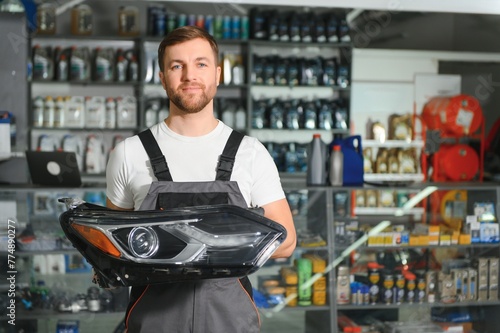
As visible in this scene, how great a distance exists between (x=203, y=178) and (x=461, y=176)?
229 inches

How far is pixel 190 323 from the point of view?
5.64ft

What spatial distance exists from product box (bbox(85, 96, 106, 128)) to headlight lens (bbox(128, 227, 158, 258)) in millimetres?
5453

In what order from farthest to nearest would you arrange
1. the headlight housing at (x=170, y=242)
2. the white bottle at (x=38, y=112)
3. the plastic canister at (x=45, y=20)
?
the plastic canister at (x=45, y=20) → the white bottle at (x=38, y=112) → the headlight housing at (x=170, y=242)

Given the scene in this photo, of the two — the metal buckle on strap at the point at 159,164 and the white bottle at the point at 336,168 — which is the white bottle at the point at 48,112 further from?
the metal buckle on strap at the point at 159,164

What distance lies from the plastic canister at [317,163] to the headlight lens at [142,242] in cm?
252

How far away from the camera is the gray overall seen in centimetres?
171

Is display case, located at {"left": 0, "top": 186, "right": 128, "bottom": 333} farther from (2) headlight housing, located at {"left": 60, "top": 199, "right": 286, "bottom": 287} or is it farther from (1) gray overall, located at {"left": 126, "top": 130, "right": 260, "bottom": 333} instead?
(2) headlight housing, located at {"left": 60, "top": 199, "right": 286, "bottom": 287}

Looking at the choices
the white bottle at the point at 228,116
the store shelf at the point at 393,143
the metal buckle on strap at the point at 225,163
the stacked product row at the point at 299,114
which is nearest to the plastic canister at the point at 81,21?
the white bottle at the point at 228,116

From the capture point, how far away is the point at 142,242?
58.3 inches

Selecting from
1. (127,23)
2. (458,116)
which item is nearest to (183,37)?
(127,23)

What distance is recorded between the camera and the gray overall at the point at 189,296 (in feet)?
5.61

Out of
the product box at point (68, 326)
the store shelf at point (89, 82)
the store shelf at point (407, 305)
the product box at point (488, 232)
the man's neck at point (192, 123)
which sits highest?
the store shelf at point (89, 82)

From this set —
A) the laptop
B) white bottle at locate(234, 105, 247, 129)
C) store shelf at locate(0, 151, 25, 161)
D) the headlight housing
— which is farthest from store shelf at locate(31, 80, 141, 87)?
the headlight housing

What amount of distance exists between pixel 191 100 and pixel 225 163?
0.61 feet
